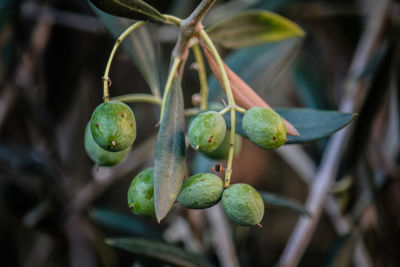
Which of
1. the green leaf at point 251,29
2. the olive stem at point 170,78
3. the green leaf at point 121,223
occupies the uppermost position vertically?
the green leaf at point 251,29

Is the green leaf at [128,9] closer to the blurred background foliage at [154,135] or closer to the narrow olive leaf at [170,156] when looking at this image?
the narrow olive leaf at [170,156]

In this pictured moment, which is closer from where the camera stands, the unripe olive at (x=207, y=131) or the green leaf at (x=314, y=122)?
the unripe olive at (x=207, y=131)

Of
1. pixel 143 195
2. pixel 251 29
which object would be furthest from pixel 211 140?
pixel 251 29

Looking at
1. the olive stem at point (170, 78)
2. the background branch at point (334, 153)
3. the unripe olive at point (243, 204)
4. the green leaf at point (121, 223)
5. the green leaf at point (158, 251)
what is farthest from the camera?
the green leaf at point (121, 223)

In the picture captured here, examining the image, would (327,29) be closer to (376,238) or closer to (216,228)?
(376,238)

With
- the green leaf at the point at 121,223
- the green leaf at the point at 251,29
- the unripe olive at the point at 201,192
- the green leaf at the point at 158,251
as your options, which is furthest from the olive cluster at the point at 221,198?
the green leaf at the point at 121,223

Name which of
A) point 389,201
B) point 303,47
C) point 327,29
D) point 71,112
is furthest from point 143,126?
point 389,201

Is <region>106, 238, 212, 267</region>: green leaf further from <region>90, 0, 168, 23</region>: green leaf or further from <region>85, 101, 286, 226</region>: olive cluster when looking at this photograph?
<region>90, 0, 168, 23</region>: green leaf
